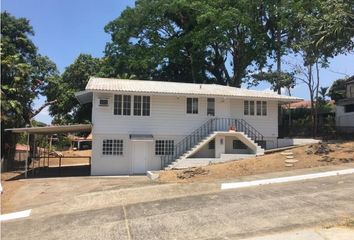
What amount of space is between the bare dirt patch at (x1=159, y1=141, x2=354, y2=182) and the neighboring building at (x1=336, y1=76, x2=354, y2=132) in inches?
538

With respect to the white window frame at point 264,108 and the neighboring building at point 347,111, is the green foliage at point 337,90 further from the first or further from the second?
the white window frame at point 264,108

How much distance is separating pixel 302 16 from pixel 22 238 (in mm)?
30049

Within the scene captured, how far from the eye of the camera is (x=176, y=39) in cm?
4519

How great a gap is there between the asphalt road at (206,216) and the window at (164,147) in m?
12.7

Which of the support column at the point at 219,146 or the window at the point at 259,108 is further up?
the window at the point at 259,108

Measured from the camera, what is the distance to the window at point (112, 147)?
28.1 meters

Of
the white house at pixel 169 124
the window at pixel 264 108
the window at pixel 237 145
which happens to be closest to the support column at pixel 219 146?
the white house at pixel 169 124

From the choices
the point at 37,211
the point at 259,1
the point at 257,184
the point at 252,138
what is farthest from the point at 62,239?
the point at 259,1

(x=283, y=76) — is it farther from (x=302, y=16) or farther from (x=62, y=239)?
(x=62, y=239)

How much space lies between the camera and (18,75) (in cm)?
3381

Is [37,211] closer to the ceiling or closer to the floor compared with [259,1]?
closer to the floor

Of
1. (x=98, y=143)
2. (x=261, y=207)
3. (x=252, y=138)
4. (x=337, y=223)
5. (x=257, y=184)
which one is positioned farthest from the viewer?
(x=252, y=138)

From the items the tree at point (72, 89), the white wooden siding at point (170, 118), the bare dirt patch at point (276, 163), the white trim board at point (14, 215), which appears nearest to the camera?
the white trim board at point (14, 215)

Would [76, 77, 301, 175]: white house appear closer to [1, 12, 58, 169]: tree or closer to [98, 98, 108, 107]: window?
[98, 98, 108, 107]: window
